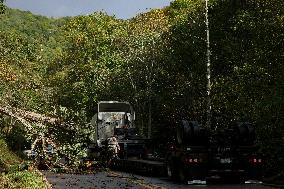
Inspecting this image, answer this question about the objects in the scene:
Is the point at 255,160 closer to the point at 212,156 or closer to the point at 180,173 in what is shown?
the point at 212,156

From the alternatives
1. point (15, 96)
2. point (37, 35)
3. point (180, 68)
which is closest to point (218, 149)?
point (15, 96)

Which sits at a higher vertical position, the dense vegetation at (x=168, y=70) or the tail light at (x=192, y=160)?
the dense vegetation at (x=168, y=70)

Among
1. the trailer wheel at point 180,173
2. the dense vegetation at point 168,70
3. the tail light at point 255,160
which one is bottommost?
the trailer wheel at point 180,173

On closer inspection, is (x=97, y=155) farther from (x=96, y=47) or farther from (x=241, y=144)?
(x=96, y=47)

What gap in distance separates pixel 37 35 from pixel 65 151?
9335 cm

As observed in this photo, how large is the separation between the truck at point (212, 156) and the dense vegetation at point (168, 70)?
235 centimetres

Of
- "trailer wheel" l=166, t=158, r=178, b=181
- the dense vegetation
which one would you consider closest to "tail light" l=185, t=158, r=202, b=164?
"trailer wheel" l=166, t=158, r=178, b=181

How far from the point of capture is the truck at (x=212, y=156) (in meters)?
16.6

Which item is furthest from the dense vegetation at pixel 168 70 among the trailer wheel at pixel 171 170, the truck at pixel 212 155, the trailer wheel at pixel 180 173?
the trailer wheel at pixel 180 173

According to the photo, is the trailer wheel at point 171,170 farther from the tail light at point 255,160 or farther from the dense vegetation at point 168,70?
the dense vegetation at point 168,70

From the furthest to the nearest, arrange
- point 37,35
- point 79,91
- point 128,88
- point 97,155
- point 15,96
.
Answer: point 37,35
point 79,91
point 128,88
point 97,155
point 15,96

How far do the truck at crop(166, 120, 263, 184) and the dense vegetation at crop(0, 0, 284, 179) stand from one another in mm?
2348

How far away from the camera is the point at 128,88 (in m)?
43.8

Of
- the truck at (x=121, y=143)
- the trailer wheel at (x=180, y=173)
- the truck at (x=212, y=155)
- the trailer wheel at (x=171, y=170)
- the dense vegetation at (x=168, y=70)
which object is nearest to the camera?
the truck at (x=212, y=155)
